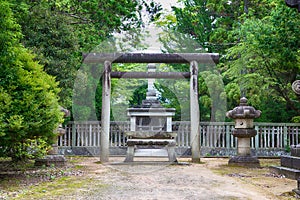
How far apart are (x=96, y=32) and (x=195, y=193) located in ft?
28.4

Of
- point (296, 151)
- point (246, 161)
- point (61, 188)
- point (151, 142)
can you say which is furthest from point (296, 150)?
point (61, 188)

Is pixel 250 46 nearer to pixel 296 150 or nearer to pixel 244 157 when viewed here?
pixel 244 157

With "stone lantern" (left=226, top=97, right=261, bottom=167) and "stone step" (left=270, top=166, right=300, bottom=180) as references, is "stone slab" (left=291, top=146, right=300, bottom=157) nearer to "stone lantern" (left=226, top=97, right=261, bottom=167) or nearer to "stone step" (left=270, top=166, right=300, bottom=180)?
"stone step" (left=270, top=166, right=300, bottom=180)

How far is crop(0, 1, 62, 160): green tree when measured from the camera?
5070 millimetres

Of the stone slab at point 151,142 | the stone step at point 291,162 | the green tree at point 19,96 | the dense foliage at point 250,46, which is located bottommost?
the stone step at point 291,162

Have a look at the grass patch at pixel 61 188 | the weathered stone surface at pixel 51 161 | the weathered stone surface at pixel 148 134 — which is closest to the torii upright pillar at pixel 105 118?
the weathered stone surface at pixel 148 134

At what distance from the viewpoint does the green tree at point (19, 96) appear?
5.07 metres

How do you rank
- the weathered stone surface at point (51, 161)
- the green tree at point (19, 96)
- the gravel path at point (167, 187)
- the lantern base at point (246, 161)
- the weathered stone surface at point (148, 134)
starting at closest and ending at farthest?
the gravel path at point (167, 187) < the green tree at point (19, 96) < the weathered stone surface at point (51, 161) < the lantern base at point (246, 161) < the weathered stone surface at point (148, 134)

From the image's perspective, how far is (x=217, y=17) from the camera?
50.7ft

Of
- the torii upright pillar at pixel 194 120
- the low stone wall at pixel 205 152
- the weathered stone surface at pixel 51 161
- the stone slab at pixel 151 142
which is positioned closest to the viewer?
the weathered stone surface at pixel 51 161

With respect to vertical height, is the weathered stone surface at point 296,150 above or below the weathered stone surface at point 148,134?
below

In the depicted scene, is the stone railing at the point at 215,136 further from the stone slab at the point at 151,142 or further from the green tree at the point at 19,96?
the green tree at the point at 19,96

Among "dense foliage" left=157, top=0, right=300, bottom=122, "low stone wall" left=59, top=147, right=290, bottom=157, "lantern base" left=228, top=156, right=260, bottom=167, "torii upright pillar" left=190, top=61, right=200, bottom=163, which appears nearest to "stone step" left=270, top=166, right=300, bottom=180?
"lantern base" left=228, top=156, right=260, bottom=167

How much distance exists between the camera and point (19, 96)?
531 centimetres
